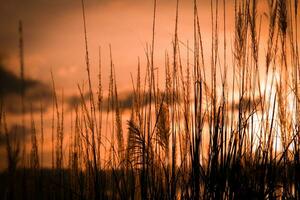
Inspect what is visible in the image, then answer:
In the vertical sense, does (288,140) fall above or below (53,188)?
above

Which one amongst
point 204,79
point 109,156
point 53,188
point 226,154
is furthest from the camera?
point 53,188

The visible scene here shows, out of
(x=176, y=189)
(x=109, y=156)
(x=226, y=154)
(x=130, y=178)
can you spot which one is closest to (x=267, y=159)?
(x=226, y=154)

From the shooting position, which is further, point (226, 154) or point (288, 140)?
point (288, 140)

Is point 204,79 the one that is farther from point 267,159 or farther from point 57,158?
point 57,158

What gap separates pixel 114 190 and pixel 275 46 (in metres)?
1.25

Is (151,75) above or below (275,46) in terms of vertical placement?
below

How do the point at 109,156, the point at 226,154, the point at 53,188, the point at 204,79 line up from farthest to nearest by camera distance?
the point at 53,188 < the point at 109,156 < the point at 204,79 < the point at 226,154

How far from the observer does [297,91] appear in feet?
8.80

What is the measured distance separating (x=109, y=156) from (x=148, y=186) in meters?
0.40

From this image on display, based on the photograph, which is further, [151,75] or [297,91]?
[297,91]

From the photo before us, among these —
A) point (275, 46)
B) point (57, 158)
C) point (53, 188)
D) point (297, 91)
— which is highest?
point (275, 46)

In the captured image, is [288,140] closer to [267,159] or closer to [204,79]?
[267,159]

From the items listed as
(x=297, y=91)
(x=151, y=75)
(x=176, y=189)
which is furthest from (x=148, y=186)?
(x=297, y=91)

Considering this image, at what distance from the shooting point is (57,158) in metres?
3.02
